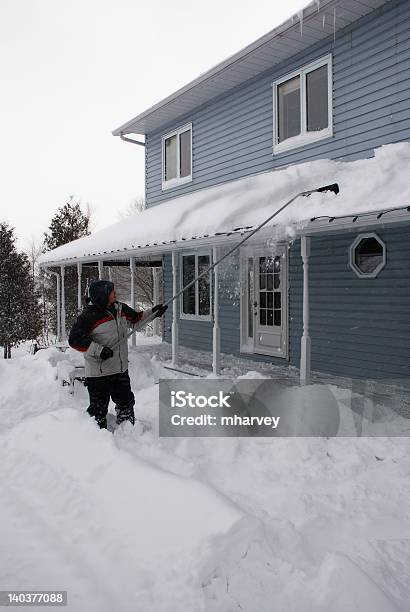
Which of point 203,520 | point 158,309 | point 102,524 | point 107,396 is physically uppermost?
point 158,309

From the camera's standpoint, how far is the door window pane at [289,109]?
9.34 metres

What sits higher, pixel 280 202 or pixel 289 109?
pixel 289 109

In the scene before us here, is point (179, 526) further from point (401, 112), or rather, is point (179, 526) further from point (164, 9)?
point (164, 9)

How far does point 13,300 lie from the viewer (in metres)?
18.6

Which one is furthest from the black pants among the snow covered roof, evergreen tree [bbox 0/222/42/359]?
evergreen tree [bbox 0/222/42/359]

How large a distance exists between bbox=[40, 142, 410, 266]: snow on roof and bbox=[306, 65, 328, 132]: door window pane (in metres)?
1.04

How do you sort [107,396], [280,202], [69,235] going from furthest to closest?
[69,235]
[280,202]
[107,396]

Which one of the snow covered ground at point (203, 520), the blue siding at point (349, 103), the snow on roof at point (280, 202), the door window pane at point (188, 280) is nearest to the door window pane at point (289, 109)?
the blue siding at point (349, 103)

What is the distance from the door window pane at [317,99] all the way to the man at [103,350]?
575cm

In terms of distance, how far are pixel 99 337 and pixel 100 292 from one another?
0.48 meters

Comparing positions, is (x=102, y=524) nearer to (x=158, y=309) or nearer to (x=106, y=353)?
(x=106, y=353)

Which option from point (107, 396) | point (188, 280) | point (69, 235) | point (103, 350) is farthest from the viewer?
point (69, 235)

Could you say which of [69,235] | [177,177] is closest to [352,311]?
[177,177]

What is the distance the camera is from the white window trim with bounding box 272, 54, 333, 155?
8.55m
